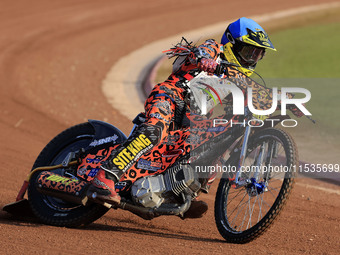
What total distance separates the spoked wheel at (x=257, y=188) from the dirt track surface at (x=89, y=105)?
0.22m

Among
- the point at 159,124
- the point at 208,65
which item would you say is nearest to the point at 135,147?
the point at 159,124

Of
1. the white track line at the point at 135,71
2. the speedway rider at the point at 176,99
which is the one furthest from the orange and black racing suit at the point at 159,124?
the white track line at the point at 135,71

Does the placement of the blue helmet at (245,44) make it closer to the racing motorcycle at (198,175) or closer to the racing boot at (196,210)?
the racing motorcycle at (198,175)

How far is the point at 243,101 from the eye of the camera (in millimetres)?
6684

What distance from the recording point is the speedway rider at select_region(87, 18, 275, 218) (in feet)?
21.5

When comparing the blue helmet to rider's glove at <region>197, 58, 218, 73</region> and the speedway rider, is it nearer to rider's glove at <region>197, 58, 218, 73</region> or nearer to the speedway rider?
the speedway rider

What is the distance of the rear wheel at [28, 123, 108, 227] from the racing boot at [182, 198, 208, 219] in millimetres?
866

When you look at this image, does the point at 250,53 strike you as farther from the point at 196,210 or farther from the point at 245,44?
the point at 196,210

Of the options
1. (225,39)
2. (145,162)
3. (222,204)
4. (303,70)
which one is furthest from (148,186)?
(303,70)

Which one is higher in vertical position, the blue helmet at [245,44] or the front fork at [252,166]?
the blue helmet at [245,44]

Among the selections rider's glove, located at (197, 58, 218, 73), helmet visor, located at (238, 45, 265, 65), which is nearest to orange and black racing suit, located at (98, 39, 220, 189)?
rider's glove, located at (197, 58, 218, 73)

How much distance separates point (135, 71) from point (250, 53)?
423 inches

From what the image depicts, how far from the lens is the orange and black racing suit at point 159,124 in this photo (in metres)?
6.60

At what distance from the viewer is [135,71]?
1748cm
